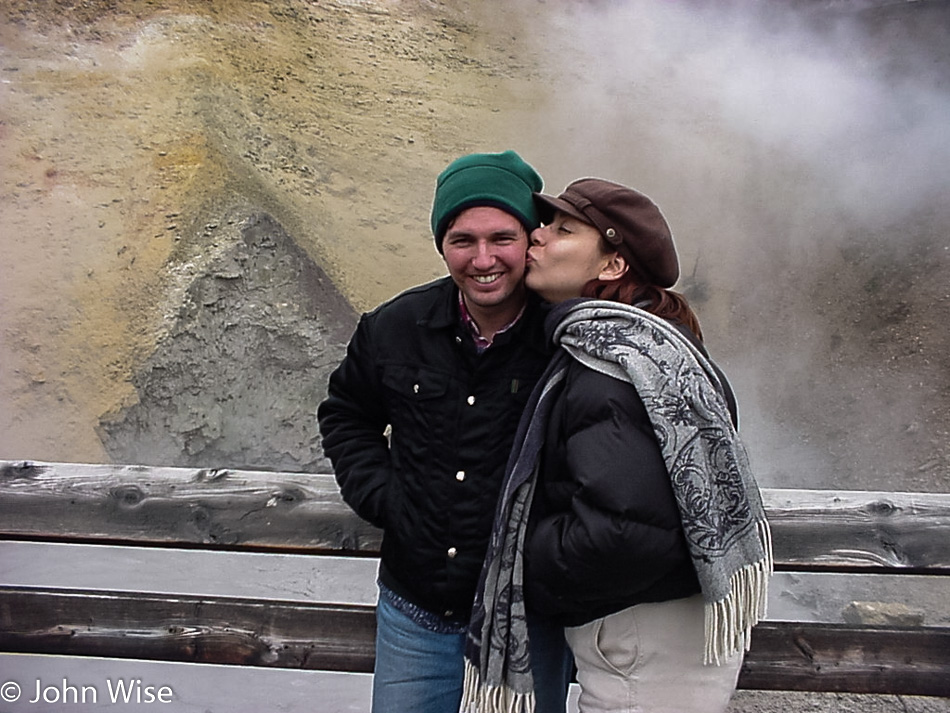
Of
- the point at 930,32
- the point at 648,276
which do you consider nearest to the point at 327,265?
the point at 648,276

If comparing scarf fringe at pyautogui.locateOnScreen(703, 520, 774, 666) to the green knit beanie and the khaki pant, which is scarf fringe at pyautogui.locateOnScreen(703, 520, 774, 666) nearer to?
the khaki pant

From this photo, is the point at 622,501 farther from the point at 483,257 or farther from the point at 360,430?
the point at 360,430

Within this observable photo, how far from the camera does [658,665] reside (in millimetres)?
1385

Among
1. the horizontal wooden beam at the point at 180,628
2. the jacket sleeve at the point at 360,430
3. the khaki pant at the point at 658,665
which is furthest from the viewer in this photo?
the horizontal wooden beam at the point at 180,628

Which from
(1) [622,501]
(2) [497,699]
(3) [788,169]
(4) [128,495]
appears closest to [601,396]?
(1) [622,501]

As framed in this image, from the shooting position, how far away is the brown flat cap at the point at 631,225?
1.44 metres

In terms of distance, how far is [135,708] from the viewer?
3146 mm

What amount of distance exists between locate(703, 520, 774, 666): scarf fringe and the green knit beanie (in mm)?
745

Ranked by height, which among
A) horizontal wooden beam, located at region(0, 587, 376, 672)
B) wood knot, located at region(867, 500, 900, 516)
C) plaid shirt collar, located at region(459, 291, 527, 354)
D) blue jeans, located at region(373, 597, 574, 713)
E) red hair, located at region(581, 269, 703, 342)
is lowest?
horizontal wooden beam, located at region(0, 587, 376, 672)

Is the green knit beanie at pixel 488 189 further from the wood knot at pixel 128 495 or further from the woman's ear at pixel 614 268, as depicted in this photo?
the wood knot at pixel 128 495

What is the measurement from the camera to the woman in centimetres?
129

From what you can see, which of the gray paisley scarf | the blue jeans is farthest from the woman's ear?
the blue jeans

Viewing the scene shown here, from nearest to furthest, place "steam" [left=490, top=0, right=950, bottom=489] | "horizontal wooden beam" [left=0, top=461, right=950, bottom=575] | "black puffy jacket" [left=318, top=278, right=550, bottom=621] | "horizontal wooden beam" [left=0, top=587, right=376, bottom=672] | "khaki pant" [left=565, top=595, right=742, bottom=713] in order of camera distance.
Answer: "khaki pant" [left=565, top=595, right=742, bottom=713], "black puffy jacket" [left=318, top=278, right=550, bottom=621], "horizontal wooden beam" [left=0, top=461, right=950, bottom=575], "horizontal wooden beam" [left=0, top=587, right=376, bottom=672], "steam" [left=490, top=0, right=950, bottom=489]

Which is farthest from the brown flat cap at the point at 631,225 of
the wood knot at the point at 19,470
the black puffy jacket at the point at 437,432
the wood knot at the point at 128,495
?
the wood knot at the point at 19,470
